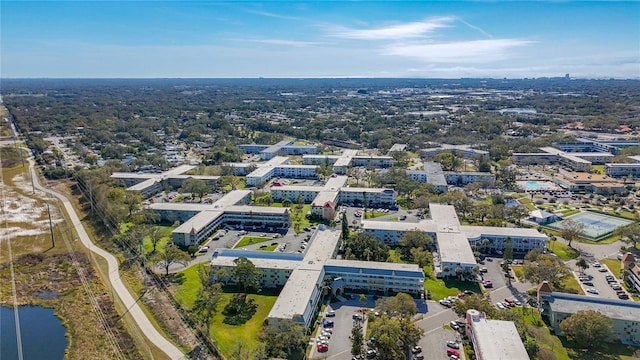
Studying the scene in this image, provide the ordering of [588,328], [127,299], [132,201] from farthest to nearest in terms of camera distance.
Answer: [132,201]
[127,299]
[588,328]

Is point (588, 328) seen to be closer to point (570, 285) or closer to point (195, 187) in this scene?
point (570, 285)

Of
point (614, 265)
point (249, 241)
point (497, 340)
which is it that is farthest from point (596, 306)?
point (249, 241)

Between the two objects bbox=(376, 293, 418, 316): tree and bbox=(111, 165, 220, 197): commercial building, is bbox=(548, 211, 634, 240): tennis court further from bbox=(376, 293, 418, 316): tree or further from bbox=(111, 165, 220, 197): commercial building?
bbox=(111, 165, 220, 197): commercial building

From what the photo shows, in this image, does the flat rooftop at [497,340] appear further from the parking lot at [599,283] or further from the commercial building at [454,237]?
the parking lot at [599,283]

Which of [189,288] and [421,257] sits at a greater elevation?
[421,257]

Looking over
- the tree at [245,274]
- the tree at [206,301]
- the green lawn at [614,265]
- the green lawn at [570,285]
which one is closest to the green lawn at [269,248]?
the tree at [245,274]

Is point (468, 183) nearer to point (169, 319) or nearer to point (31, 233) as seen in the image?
point (169, 319)
